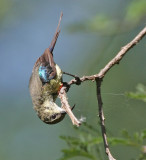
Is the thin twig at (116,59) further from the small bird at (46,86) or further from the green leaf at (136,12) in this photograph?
the green leaf at (136,12)

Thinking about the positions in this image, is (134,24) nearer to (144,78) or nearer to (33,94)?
(144,78)

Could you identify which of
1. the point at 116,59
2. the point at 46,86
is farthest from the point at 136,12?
the point at 116,59

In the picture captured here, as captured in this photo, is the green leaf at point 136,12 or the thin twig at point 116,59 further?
the green leaf at point 136,12

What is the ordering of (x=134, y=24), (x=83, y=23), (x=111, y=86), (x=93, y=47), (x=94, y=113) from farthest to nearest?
1. (x=93, y=47)
2. (x=111, y=86)
3. (x=83, y=23)
4. (x=134, y=24)
5. (x=94, y=113)

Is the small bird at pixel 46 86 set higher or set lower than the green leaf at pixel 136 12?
lower

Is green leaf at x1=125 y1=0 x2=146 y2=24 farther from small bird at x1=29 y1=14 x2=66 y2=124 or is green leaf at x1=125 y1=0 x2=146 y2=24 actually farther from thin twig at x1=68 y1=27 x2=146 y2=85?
thin twig at x1=68 y1=27 x2=146 y2=85

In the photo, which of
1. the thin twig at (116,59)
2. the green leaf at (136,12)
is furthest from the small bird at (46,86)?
the thin twig at (116,59)

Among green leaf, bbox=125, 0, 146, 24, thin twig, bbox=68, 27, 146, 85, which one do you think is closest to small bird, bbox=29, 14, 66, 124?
green leaf, bbox=125, 0, 146, 24

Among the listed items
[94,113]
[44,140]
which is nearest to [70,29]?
[94,113]
